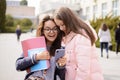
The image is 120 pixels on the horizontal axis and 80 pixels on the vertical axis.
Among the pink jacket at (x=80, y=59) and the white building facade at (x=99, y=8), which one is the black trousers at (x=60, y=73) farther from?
the white building facade at (x=99, y=8)

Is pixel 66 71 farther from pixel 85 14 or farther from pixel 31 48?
pixel 85 14

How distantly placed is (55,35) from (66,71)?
0.35m

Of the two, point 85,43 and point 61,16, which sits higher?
point 61,16

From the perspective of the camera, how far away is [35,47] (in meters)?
3.52

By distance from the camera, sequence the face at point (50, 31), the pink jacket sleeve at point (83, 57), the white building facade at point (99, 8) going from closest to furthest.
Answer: the pink jacket sleeve at point (83, 57) < the face at point (50, 31) < the white building facade at point (99, 8)

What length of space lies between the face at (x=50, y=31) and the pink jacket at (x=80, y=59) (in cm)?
14

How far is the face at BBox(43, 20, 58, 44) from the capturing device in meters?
3.54

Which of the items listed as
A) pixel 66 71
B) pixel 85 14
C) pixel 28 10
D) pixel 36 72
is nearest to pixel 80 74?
pixel 66 71

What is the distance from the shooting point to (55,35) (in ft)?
11.7

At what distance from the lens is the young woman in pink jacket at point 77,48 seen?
338 cm

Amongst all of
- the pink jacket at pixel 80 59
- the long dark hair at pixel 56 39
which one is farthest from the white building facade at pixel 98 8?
the pink jacket at pixel 80 59

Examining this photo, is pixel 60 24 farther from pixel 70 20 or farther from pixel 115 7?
pixel 115 7

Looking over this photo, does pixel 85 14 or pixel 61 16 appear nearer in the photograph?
pixel 61 16

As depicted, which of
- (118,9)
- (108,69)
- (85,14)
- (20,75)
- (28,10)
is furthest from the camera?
(28,10)
